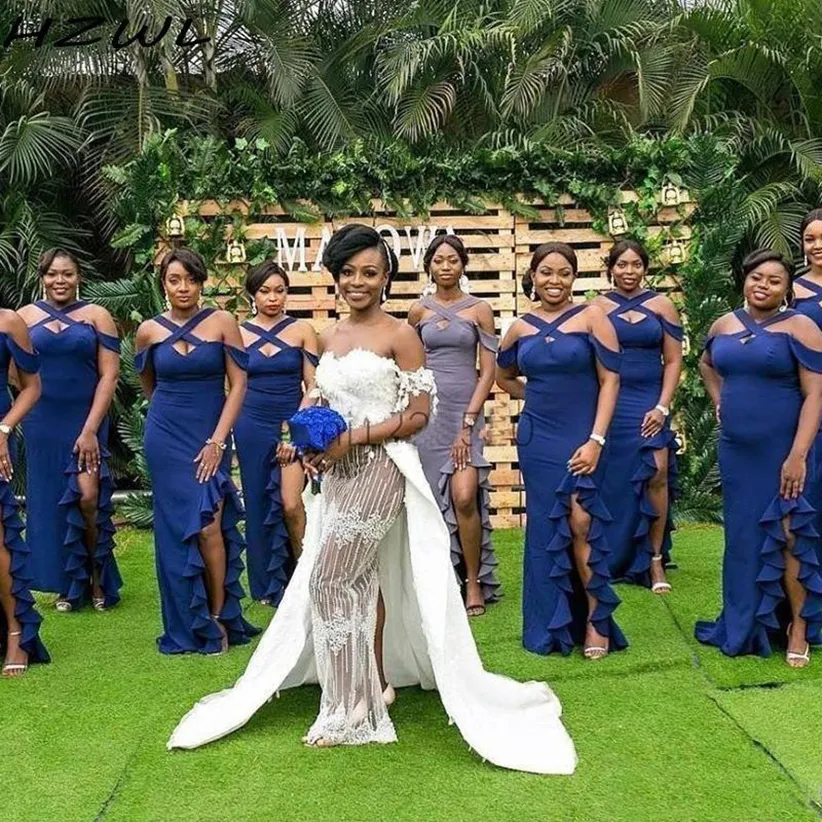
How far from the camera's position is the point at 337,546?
A: 4.60 m

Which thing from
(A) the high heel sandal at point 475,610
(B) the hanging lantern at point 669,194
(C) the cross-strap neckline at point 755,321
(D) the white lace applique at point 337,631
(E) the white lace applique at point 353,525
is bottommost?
(A) the high heel sandal at point 475,610

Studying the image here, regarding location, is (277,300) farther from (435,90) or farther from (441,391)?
(435,90)

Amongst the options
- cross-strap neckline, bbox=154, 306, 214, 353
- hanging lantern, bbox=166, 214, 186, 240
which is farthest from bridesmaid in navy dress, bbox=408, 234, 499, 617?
hanging lantern, bbox=166, 214, 186, 240

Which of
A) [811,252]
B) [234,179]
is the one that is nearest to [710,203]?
[811,252]

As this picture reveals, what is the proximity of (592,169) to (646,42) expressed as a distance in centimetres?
327

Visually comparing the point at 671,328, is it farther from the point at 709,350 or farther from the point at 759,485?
the point at 759,485

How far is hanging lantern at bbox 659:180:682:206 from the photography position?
30.6 feet

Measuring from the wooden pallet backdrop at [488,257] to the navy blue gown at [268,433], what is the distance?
89.6 inches

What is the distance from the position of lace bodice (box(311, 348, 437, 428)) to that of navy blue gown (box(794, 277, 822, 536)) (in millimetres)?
2400

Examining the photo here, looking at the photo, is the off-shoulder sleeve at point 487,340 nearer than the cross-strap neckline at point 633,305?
Yes

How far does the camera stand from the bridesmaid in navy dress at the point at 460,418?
6.86m

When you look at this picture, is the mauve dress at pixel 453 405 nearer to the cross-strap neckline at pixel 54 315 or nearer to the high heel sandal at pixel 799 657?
the high heel sandal at pixel 799 657

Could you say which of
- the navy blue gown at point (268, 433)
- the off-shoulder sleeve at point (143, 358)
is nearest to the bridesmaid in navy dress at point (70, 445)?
the navy blue gown at point (268, 433)

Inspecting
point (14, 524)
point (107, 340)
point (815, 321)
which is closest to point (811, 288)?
point (815, 321)
